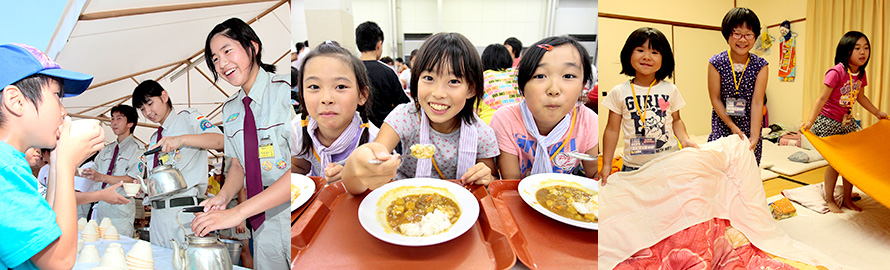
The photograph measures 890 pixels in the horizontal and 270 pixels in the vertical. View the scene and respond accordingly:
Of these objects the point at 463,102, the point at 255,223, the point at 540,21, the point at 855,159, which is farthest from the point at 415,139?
the point at 855,159

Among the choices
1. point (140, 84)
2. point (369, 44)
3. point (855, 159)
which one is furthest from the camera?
point (140, 84)

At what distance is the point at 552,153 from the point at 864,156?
130 cm

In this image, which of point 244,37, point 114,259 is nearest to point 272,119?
point 244,37

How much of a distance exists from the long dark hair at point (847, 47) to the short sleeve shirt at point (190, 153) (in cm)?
195

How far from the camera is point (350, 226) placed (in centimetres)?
55

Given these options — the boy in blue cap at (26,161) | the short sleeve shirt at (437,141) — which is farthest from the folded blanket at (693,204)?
the boy in blue cap at (26,161)

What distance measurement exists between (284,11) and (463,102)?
2.15 ft

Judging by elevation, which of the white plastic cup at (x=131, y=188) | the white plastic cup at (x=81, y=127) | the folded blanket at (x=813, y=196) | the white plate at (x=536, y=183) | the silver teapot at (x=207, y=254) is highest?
the white plastic cup at (x=81, y=127)

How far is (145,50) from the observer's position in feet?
4.19

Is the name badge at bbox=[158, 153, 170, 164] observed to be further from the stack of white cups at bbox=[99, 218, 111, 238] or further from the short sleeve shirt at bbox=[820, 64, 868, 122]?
the short sleeve shirt at bbox=[820, 64, 868, 122]

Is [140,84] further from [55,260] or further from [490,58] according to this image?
[490,58]

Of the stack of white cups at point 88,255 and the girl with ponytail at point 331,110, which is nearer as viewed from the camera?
the girl with ponytail at point 331,110

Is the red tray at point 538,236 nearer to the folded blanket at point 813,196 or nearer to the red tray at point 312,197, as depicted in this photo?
the red tray at point 312,197

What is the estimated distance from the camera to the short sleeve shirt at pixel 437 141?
56 cm
